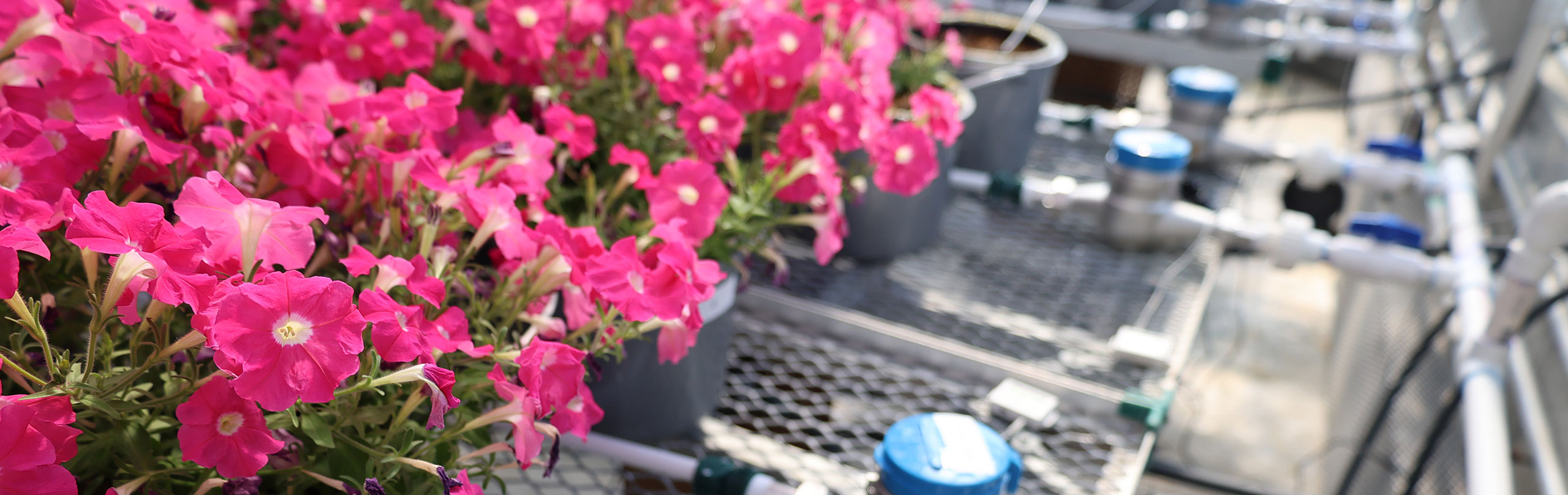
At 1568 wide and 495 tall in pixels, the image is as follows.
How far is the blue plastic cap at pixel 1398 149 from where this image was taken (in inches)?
43.8

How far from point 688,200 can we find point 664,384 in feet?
0.45

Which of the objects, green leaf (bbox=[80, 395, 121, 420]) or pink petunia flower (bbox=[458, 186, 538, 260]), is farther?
pink petunia flower (bbox=[458, 186, 538, 260])

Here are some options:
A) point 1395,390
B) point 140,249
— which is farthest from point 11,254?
point 1395,390

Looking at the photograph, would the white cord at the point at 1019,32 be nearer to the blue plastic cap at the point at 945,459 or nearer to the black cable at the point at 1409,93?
the black cable at the point at 1409,93

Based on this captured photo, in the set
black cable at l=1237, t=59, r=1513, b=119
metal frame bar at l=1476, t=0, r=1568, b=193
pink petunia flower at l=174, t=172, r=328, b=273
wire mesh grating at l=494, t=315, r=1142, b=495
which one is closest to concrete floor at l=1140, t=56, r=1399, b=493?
black cable at l=1237, t=59, r=1513, b=119

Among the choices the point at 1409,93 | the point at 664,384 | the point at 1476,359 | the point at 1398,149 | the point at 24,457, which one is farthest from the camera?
the point at 1409,93

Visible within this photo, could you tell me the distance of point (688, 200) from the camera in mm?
512

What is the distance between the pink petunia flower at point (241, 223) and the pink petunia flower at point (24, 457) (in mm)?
73

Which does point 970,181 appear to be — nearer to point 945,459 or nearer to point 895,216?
point 895,216

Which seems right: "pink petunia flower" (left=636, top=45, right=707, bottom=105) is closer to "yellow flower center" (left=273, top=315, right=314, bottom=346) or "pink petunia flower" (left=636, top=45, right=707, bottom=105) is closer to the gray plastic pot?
the gray plastic pot

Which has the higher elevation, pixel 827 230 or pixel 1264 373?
pixel 827 230

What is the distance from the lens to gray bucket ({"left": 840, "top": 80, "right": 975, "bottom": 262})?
87 cm

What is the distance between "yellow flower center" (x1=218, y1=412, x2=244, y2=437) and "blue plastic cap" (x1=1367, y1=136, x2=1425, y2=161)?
1.18 meters

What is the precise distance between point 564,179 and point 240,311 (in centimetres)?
41
